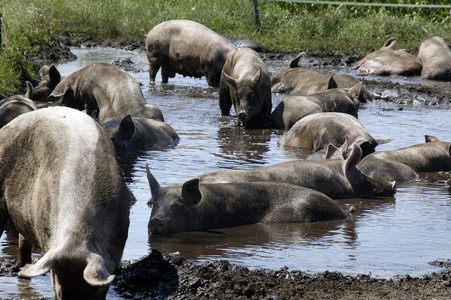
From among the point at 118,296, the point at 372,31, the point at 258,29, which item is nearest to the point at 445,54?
the point at 372,31

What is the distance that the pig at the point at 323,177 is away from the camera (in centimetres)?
762

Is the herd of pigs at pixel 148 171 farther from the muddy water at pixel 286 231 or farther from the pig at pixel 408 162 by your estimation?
the muddy water at pixel 286 231

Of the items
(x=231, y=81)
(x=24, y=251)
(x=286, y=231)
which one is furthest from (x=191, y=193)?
(x=231, y=81)

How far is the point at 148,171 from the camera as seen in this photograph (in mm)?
6430

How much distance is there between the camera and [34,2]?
89.7ft

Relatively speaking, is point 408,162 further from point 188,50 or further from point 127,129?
point 188,50

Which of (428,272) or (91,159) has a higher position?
(91,159)

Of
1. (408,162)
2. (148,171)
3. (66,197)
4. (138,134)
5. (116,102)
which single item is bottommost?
(408,162)

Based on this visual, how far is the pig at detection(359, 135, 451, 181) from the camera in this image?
888cm

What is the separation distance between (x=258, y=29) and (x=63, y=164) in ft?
73.0

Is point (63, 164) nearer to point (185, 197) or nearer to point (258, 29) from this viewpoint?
point (185, 197)

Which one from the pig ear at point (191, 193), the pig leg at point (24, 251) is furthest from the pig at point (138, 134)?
the pig leg at point (24, 251)

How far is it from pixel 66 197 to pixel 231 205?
2.78m

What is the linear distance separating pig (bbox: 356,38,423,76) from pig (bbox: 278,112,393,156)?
967 cm
